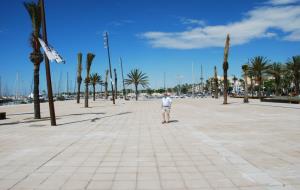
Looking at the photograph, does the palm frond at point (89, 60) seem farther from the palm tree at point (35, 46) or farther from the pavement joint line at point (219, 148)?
the pavement joint line at point (219, 148)

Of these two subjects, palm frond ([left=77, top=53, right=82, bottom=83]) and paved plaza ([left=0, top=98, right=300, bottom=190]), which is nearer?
paved plaza ([left=0, top=98, right=300, bottom=190])

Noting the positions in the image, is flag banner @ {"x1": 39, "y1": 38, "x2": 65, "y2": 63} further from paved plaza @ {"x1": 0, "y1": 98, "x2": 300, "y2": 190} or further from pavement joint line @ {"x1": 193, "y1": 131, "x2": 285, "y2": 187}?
pavement joint line @ {"x1": 193, "y1": 131, "x2": 285, "y2": 187}

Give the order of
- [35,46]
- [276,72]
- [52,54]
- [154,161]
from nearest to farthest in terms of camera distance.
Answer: [154,161], [52,54], [35,46], [276,72]

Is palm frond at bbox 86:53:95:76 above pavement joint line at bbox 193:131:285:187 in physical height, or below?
above

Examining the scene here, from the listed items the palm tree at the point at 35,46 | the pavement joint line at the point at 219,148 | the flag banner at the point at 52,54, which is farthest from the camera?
the palm tree at the point at 35,46

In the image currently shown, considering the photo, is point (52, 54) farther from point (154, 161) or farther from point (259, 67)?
point (259, 67)

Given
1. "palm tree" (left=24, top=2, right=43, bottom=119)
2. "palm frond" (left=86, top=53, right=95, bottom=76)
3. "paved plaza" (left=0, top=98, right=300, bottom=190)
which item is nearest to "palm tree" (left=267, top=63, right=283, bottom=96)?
"palm frond" (left=86, top=53, right=95, bottom=76)

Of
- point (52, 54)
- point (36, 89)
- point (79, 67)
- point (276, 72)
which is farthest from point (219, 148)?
point (276, 72)

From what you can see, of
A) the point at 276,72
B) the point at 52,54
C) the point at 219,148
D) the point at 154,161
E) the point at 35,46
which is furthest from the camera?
the point at 276,72

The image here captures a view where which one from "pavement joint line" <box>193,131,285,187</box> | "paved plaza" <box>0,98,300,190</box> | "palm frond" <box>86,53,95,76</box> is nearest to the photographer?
"paved plaza" <box>0,98,300,190</box>

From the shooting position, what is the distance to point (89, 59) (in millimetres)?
40625

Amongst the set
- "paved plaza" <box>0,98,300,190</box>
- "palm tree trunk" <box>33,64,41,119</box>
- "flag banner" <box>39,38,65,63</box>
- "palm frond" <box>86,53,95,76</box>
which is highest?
"palm frond" <box>86,53,95,76</box>

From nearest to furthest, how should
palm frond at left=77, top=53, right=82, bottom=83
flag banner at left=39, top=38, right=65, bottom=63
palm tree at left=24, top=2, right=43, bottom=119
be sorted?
1. flag banner at left=39, top=38, right=65, bottom=63
2. palm tree at left=24, top=2, right=43, bottom=119
3. palm frond at left=77, top=53, right=82, bottom=83

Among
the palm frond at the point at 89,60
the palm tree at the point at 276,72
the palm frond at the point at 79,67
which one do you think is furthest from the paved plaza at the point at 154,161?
the palm tree at the point at 276,72
